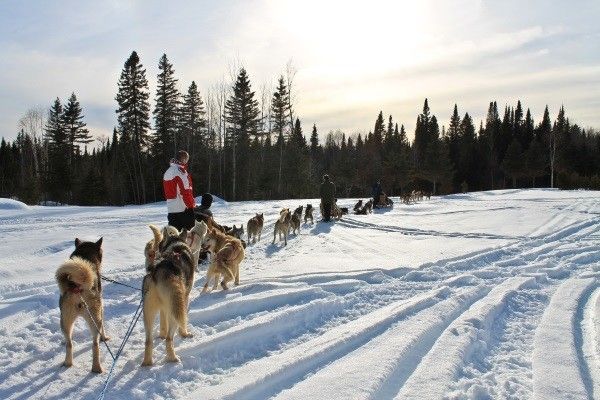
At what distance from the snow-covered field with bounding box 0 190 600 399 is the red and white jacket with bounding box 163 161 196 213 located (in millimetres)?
1257

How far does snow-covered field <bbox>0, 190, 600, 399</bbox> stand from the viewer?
3.65 meters

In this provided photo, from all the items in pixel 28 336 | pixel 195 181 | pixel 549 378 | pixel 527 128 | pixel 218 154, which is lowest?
pixel 549 378

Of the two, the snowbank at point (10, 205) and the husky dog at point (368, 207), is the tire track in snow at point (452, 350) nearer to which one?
the husky dog at point (368, 207)

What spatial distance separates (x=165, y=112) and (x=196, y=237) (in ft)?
110

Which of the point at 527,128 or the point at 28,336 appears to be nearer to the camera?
the point at 28,336

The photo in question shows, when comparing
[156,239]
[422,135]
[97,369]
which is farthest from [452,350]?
[422,135]

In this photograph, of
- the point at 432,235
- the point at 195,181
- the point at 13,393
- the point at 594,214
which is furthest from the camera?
the point at 195,181

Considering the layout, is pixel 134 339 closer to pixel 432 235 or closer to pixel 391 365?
pixel 391 365

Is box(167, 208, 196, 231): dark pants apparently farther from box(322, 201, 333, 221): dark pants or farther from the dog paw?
box(322, 201, 333, 221): dark pants

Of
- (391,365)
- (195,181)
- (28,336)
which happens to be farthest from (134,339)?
(195,181)

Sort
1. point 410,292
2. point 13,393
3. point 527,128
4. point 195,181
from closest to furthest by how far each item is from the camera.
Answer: point 13,393 → point 410,292 → point 195,181 → point 527,128

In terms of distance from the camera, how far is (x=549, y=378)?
3.86m

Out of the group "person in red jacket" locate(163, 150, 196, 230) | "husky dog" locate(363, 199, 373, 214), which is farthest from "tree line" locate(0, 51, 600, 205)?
"person in red jacket" locate(163, 150, 196, 230)

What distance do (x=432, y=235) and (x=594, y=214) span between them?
9653 mm
